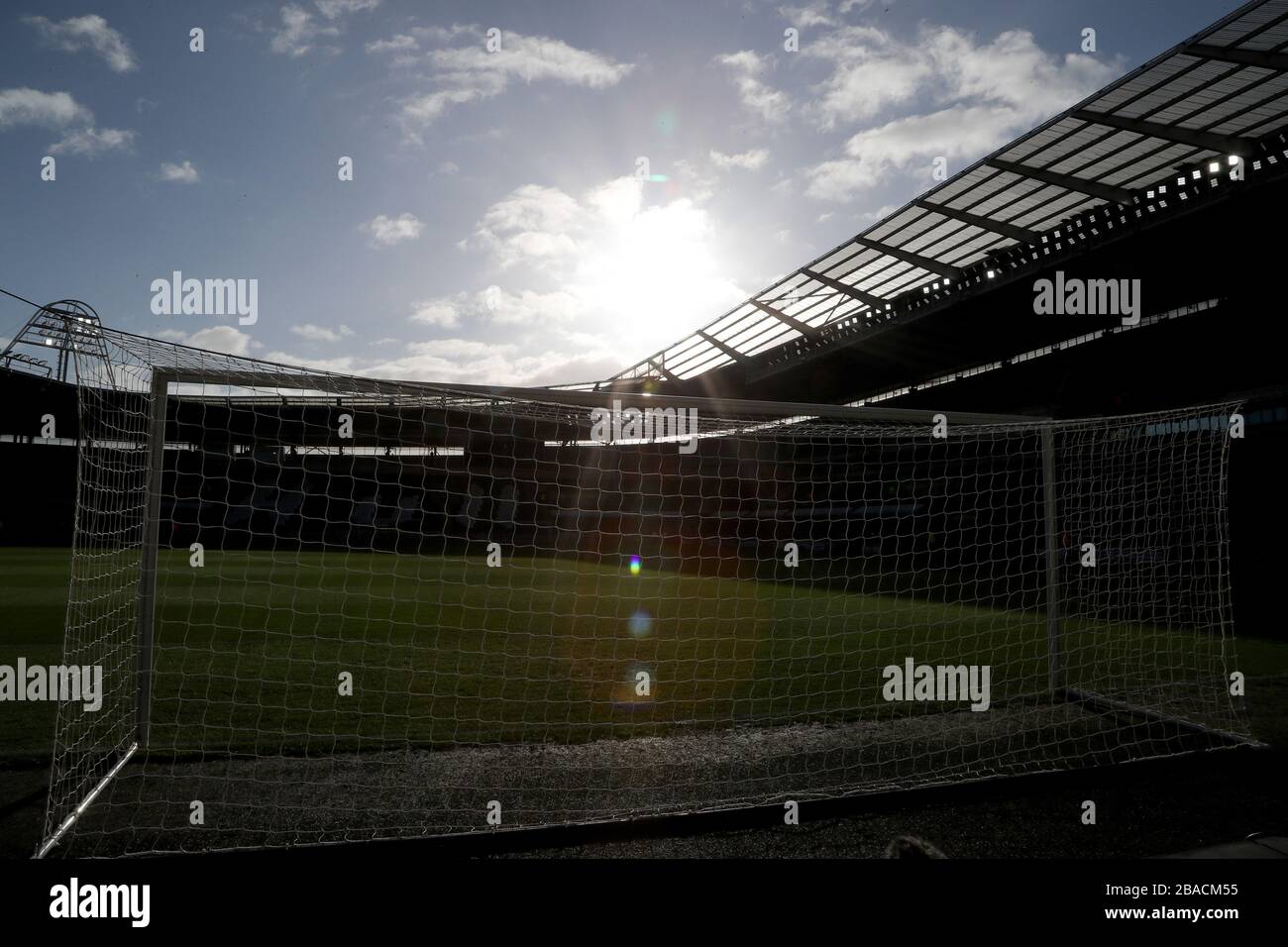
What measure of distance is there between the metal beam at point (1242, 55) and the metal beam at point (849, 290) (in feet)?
33.7

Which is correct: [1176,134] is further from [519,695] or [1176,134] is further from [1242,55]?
[519,695]

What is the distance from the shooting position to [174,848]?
8.13ft

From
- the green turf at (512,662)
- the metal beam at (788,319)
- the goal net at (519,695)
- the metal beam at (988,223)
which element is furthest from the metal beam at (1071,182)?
the goal net at (519,695)

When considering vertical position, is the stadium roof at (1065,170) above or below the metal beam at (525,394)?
above

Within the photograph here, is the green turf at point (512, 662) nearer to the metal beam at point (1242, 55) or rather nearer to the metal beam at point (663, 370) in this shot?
the metal beam at point (1242, 55)

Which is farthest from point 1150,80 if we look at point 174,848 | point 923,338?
point 174,848

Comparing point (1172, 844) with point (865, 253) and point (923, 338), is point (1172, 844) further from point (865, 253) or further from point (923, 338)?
point (923, 338)

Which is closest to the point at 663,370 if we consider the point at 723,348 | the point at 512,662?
the point at 723,348

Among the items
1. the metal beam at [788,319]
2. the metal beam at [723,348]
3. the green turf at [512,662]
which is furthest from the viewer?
the metal beam at [723,348]

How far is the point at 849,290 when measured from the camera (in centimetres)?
2116

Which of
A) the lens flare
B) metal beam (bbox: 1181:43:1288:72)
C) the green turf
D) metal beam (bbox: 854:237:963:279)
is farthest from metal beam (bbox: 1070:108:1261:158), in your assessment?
the lens flare

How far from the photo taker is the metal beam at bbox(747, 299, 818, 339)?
76.5 feet

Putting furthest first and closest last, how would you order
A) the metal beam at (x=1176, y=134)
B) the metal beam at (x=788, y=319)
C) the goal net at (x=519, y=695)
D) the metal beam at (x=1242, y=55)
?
the metal beam at (x=788, y=319)
the metal beam at (x=1176, y=134)
the metal beam at (x=1242, y=55)
the goal net at (x=519, y=695)

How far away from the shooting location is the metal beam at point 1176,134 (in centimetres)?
1221
